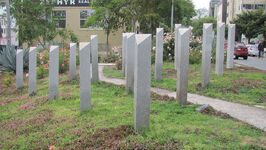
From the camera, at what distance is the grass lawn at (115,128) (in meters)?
4.55

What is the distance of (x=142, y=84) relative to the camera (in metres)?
5.00

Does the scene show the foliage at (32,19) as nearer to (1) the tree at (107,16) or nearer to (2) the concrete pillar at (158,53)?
(1) the tree at (107,16)

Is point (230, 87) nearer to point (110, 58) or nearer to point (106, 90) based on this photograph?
point (106, 90)

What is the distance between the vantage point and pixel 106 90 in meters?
9.05

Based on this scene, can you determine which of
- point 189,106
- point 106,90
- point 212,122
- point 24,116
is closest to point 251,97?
point 189,106

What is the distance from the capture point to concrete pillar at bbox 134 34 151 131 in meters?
4.98

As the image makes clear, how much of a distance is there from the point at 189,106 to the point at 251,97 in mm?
2192

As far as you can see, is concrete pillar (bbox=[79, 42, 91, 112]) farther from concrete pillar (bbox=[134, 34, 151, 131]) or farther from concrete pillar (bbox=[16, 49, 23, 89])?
concrete pillar (bbox=[16, 49, 23, 89])

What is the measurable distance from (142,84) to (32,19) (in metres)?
21.0

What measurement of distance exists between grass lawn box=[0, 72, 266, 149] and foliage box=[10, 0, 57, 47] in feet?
54.4

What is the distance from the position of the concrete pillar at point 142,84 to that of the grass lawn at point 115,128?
7.6 inches

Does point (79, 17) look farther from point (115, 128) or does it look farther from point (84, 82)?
point (115, 128)

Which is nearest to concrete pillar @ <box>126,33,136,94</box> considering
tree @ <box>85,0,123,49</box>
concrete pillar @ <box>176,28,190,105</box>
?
concrete pillar @ <box>176,28,190,105</box>

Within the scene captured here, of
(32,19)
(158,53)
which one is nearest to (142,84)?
(158,53)
